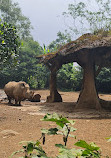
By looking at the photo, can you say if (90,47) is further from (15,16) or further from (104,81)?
(15,16)

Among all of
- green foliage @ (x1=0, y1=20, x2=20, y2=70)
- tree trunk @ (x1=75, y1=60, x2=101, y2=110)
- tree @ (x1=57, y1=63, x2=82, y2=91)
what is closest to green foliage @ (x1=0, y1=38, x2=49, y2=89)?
tree @ (x1=57, y1=63, x2=82, y2=91)

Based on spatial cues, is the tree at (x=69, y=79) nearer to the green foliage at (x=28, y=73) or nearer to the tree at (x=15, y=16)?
the green foliage at (x=28, y=73)

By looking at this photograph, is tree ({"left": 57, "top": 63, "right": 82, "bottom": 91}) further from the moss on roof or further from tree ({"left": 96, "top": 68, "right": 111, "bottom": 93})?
the moss on roof

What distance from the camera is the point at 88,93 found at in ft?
29.2

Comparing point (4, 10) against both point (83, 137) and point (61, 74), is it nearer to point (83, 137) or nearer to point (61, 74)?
point (61, 74)

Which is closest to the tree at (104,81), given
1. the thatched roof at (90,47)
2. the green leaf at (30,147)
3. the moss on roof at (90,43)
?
the thatched roof at (90,47)

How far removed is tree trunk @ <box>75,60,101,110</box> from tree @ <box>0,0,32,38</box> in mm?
27824

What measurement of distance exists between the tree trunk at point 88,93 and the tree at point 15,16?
27824mm

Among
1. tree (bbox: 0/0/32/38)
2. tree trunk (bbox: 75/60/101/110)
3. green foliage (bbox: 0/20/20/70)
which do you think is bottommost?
tree trunk (bbox: 75/60/101/110)

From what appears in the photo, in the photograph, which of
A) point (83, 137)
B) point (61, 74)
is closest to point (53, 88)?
point (83, 137)

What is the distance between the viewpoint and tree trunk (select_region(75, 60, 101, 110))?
8.70 metres

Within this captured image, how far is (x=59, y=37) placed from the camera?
1387 inches

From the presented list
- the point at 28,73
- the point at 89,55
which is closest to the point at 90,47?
the point at 89,55

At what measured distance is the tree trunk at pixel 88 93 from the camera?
8.70 metres
